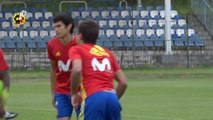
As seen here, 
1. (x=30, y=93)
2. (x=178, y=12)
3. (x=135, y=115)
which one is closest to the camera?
(x=135, y=115)

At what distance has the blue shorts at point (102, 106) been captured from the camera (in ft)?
29.5

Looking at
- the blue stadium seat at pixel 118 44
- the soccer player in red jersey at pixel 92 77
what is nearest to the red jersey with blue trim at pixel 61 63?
the soccer player in red jersey at pixel 92 77

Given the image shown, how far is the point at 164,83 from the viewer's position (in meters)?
30.4

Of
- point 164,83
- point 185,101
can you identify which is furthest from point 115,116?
point 164,83

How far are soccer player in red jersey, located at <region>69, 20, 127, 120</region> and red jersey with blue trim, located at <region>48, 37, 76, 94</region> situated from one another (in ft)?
9.16

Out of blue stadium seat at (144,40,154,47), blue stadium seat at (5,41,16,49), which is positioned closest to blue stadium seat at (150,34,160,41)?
blue stadium seat at (144,40,154,47)

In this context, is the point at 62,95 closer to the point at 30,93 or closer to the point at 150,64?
the point at 30,93

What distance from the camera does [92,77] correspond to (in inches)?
357

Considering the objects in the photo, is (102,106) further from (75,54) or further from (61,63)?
(61,63)

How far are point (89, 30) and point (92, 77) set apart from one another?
59 cm

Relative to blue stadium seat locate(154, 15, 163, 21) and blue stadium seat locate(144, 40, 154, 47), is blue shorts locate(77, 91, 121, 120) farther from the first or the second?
blue stadium seat locate(154, 15, 163, 21)

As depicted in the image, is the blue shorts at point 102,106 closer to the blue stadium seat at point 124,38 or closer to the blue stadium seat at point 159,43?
the blue stadium seat at point 159,43

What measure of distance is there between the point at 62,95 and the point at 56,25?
128cm

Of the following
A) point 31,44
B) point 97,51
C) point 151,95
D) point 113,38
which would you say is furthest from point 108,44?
point 97,51
